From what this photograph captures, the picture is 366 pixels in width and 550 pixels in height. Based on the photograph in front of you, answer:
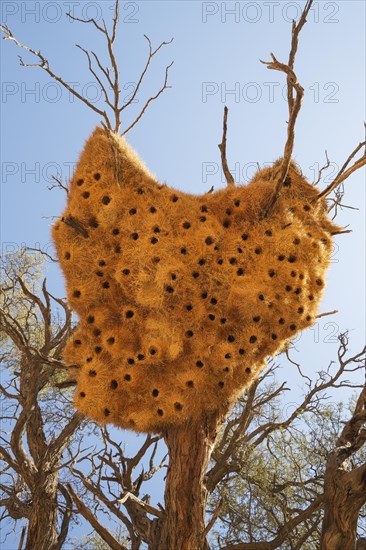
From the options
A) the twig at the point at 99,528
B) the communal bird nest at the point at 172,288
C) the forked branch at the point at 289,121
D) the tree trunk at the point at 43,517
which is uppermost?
the forked branch at the point at 289,121

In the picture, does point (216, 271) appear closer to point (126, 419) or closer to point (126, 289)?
point (126, 289)

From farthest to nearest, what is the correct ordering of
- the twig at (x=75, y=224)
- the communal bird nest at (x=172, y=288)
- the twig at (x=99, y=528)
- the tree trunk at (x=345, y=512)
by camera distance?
the twig at (x=99, y=528) → the twig at (x=75, y=224) → the communal bird nest at (x=172, y=288) → the tree trunk at (x=345, y=512)

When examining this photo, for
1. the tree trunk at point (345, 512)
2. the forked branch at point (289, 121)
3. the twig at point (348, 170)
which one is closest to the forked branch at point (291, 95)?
the forked branch at point (289, 121)

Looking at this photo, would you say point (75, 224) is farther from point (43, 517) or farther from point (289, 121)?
point (43, 517)

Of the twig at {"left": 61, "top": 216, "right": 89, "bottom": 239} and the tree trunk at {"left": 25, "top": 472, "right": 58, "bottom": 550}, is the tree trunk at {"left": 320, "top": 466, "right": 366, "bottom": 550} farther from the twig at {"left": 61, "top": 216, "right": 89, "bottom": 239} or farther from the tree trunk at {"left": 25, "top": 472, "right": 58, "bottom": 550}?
the tree trunk at {"left": 25, "top": 472, "right": 58, "bottom": 550}

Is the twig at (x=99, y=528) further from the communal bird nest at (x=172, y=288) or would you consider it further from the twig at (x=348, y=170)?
the twig at (x=348, y=170)

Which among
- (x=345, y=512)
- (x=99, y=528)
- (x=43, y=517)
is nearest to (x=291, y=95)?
(x=345, y=512)

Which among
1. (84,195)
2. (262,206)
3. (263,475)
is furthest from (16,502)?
(262,206)
